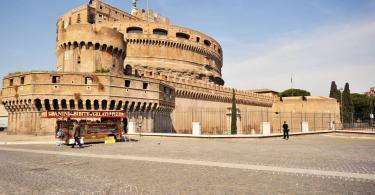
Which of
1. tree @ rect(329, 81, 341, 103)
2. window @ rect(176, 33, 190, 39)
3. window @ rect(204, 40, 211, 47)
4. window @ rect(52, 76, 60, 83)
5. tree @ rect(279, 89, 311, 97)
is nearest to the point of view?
window @ rect(52, 76, 60, 83)

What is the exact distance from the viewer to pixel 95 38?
1383 inches

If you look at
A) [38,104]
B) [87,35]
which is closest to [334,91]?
[87,35]

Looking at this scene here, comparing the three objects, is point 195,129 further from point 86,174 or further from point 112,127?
point 86,174

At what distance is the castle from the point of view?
27.3 meters

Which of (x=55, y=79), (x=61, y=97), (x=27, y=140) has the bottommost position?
(x=27, y=140)

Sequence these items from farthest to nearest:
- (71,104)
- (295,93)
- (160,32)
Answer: (295,93)
(160,32)
(71,104)

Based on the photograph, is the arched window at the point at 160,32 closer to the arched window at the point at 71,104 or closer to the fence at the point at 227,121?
the fence at the point at 227,121

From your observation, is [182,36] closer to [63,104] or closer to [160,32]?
[160,32]

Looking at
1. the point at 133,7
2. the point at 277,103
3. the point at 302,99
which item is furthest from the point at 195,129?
the point at 133,7

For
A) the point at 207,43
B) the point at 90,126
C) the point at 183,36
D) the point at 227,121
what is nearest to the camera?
the point at 90,126

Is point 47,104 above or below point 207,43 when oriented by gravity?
below

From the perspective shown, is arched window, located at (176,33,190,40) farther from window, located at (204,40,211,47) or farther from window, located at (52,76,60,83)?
window, located at (52,76,60,83)

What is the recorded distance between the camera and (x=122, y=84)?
1140 inches

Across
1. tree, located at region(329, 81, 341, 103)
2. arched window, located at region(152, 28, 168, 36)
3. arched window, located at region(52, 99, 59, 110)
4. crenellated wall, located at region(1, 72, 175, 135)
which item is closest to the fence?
crenellated wall, located at region(1, 72, 175, 135)
